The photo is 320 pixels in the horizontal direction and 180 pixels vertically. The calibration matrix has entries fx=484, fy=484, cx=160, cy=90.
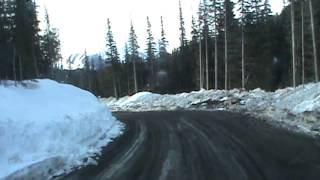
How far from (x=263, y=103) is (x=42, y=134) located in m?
21.2

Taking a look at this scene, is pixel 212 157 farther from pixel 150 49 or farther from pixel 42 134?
pixel 150 49

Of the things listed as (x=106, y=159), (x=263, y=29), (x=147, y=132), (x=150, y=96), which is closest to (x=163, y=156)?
(x=106, y=159)

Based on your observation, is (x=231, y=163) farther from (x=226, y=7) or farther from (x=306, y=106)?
(x=226, y=7)

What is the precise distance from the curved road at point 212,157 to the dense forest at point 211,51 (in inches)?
919

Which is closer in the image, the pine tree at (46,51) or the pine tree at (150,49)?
the pine tree at (46,51)

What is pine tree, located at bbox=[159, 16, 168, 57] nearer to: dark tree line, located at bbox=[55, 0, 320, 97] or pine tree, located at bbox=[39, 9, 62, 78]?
Answer: dark tree line, located at bbox=[55, 0, 320, 97]

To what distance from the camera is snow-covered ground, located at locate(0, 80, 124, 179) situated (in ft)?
36.4

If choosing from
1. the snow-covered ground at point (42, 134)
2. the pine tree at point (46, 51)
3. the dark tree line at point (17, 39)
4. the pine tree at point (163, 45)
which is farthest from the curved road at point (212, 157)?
the pine tree at point (163, 45)

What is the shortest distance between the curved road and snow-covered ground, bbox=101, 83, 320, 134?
206cm

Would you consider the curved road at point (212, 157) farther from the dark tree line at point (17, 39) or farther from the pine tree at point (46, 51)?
the pine tree at point (46, 51)

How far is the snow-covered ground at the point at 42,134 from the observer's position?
36.4 ft

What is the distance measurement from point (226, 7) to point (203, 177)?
151 ft

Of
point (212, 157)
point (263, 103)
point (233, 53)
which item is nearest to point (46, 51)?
point (233, 53)

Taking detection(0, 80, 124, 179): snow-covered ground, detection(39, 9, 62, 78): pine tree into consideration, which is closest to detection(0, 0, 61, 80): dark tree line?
detection(39, 9, 62, 78): pine tree
